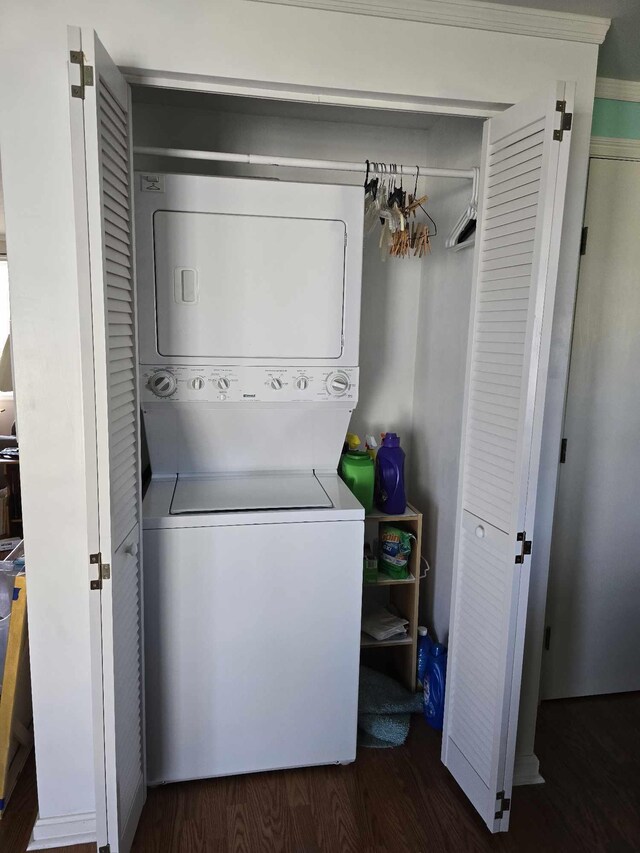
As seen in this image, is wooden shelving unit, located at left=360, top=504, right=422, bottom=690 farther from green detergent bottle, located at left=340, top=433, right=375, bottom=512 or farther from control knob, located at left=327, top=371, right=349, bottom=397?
control knob, located at left=327, top=371, right=349, bottom=397

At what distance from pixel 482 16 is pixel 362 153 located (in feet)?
2.86

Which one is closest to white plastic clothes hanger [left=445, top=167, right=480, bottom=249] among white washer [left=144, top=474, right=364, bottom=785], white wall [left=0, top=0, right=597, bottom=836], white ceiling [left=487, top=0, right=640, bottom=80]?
white wall [left=0, top=0, right=597, bottom=836]

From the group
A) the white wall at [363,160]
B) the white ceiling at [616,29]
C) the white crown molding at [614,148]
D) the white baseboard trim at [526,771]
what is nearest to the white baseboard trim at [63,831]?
the white baseboard trim at [526,771]

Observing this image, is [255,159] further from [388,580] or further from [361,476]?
[388,580]

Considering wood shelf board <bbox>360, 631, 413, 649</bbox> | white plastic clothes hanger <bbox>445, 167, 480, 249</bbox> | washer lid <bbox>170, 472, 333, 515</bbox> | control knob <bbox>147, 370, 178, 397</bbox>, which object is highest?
white plastic clothes hanger <bbox>445, 167, 480, 249</bbox>

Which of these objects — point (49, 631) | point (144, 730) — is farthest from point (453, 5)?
point (144, 730)

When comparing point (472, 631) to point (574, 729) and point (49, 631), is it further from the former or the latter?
point (49, 631)

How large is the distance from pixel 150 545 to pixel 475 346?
1223 mm

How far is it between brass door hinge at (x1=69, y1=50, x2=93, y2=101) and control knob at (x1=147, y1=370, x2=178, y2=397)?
904 millimetres

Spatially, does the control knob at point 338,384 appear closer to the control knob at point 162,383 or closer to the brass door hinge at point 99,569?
the control knob at point 162,383

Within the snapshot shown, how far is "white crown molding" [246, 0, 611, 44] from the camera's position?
1.67m

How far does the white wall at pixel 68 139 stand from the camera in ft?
5.11

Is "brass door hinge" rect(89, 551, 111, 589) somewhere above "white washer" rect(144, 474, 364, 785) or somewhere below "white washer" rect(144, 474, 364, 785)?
above

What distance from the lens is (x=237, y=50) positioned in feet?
5.41
